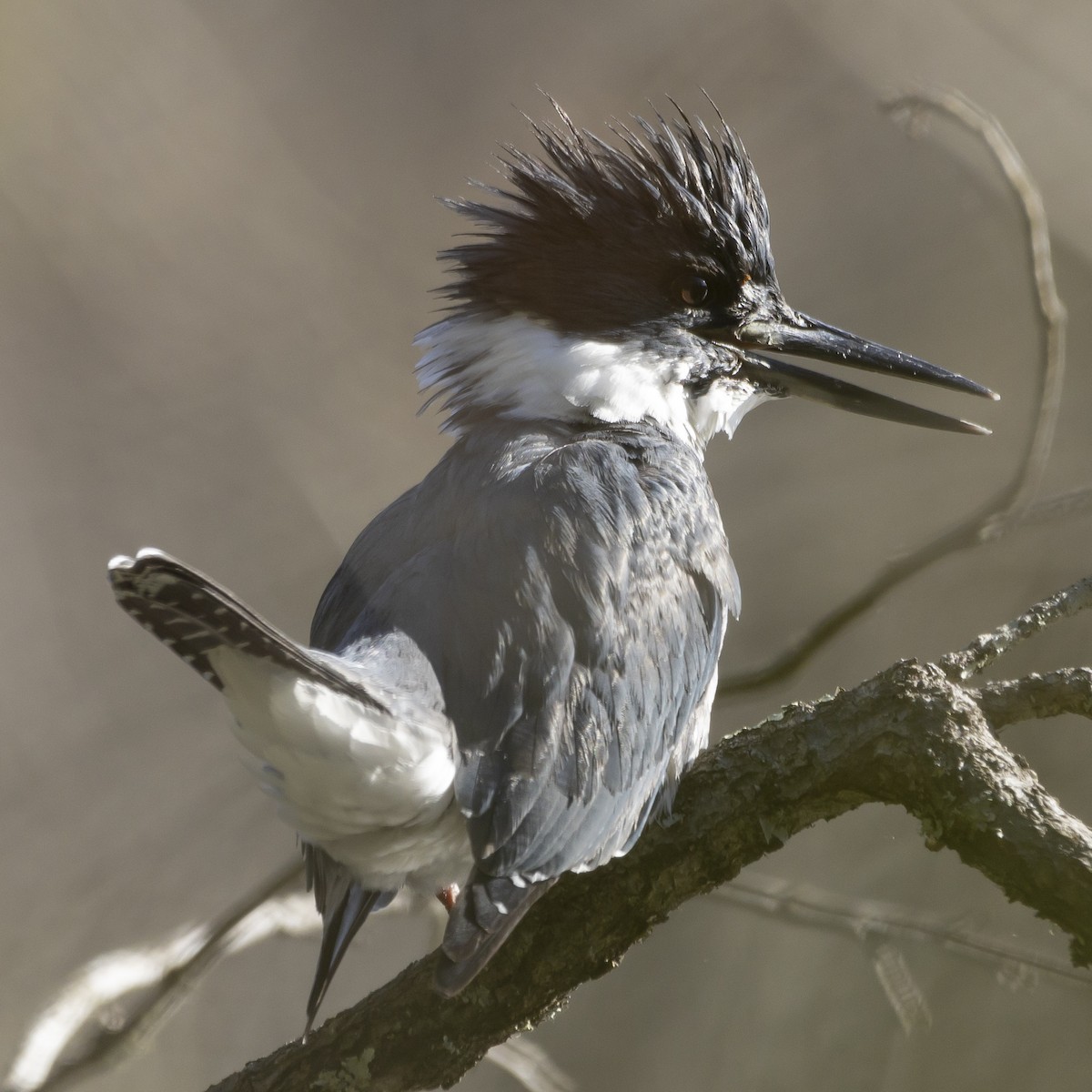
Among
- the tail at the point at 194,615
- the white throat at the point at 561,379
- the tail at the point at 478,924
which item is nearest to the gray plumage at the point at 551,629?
the tail at the point at 478,924

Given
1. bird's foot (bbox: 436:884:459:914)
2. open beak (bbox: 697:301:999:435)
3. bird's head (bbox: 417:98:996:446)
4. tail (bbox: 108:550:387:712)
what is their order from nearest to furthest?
1. tail (bbox: 108:550:387:712)
2. bird's foot (bbox: 436:884:459:914)
3. bird's head (bbox: 417:98:996:446)
4. open beak (bbox: 697:301:999:435)

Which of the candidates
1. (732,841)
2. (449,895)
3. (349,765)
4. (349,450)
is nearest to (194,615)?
(349,765)

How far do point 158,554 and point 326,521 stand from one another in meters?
1.94

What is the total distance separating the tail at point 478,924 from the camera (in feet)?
4.73

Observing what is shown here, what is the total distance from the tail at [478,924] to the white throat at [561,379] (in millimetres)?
826

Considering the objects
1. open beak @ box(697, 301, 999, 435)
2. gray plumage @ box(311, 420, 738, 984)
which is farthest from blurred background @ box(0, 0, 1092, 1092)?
gray plumage @ box(311, 420, 738, 984)

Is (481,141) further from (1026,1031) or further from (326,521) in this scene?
(1026,1031)

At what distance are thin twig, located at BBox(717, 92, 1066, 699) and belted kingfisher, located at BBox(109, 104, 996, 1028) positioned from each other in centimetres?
15

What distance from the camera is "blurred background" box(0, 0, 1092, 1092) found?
323cm

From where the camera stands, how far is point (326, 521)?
126 inches

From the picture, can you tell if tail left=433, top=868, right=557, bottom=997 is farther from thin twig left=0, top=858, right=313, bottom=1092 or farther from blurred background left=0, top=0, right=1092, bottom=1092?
blurred background left=0, top=0, right=1092, bottom=1092

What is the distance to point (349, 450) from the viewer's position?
10.7ft

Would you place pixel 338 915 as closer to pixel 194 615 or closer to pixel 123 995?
pixel 194 615

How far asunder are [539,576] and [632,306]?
0.66m
